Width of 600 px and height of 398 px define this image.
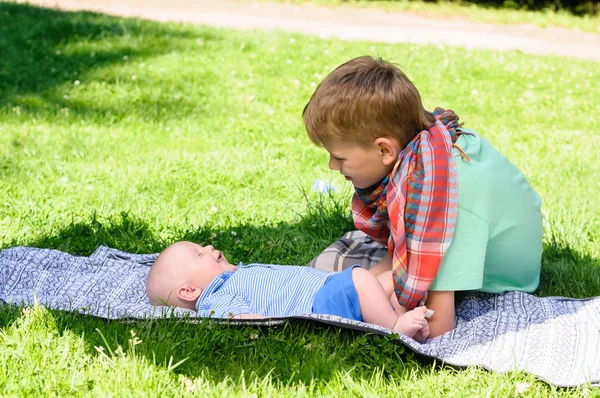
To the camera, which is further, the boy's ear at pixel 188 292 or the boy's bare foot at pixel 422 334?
the boy's ear at pixel 188 292

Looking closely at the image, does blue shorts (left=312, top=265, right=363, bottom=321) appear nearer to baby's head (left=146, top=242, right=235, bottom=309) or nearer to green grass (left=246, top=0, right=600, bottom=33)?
baby's head (left=146, top=242, right=235, bottom=309)

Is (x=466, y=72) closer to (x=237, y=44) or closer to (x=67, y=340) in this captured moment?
(x=237, y=44)

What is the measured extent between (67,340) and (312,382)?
95cm

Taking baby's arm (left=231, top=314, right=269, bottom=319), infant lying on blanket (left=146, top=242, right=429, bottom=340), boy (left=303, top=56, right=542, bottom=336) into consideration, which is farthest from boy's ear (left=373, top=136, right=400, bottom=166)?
baby's arm (left=231, top=314, right=269, bottom=319)

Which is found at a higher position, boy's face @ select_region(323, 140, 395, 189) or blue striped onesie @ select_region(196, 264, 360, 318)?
boy's face @ select_region(323, 140, 395, 189)

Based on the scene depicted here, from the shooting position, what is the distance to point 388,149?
2.97m

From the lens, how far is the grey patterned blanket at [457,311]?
2.73 meters

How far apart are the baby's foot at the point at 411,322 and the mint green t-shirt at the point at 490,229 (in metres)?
0.12

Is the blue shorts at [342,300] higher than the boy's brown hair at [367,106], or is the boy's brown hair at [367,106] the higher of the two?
the boy's brown hair at [367,106]

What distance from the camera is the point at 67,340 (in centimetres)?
279

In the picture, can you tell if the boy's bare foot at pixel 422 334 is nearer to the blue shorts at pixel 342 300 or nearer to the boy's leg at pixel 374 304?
the boy's leg at pixel 374 304

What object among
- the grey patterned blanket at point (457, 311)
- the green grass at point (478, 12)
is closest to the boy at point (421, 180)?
the grey patterned blanket at point (457, 311)

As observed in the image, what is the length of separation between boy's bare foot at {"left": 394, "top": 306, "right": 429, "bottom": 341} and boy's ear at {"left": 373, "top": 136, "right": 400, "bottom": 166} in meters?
0.60

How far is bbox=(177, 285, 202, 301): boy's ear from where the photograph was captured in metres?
3.14
